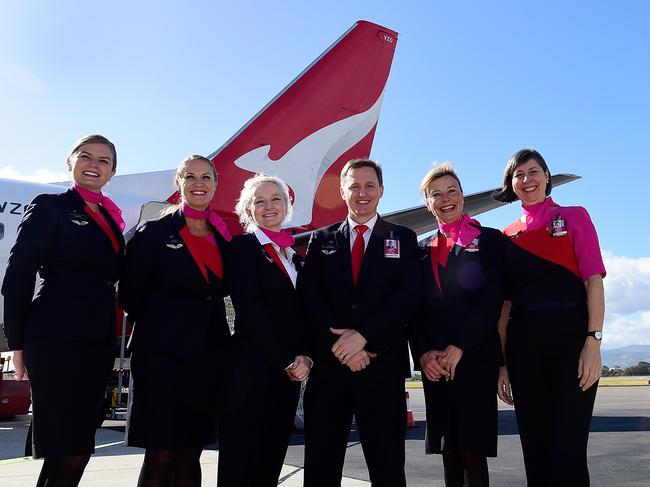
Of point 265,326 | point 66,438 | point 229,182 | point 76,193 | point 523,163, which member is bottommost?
point 66,438

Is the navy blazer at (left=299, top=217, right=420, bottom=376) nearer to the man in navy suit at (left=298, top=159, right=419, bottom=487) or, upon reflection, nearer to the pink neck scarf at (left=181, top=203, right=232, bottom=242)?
the man in navy suit at (left=298, top=159, right=419, bottom=487)

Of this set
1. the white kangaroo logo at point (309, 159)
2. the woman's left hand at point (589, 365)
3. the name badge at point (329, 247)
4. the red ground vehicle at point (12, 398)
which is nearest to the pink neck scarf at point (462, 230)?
the name badge at point (329, 247)

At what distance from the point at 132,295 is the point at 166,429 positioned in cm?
79

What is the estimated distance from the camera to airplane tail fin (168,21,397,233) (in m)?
11.6

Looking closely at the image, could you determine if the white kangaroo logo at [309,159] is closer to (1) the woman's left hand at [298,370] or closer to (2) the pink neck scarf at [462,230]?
(2) the pink neck scarf at [462,230]

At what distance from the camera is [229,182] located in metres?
11.3

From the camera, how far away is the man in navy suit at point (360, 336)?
3070 mm

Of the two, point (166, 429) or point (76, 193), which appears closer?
point (166, 429)

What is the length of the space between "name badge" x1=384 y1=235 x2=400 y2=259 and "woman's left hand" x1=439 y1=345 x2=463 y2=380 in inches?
23.9

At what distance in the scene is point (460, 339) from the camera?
10.9ft

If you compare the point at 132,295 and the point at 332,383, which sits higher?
the point at 132,295

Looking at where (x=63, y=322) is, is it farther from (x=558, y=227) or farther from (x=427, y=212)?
(x=427, y=212)

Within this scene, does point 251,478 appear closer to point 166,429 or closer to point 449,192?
point 166,429

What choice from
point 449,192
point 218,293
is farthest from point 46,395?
point 449,192
